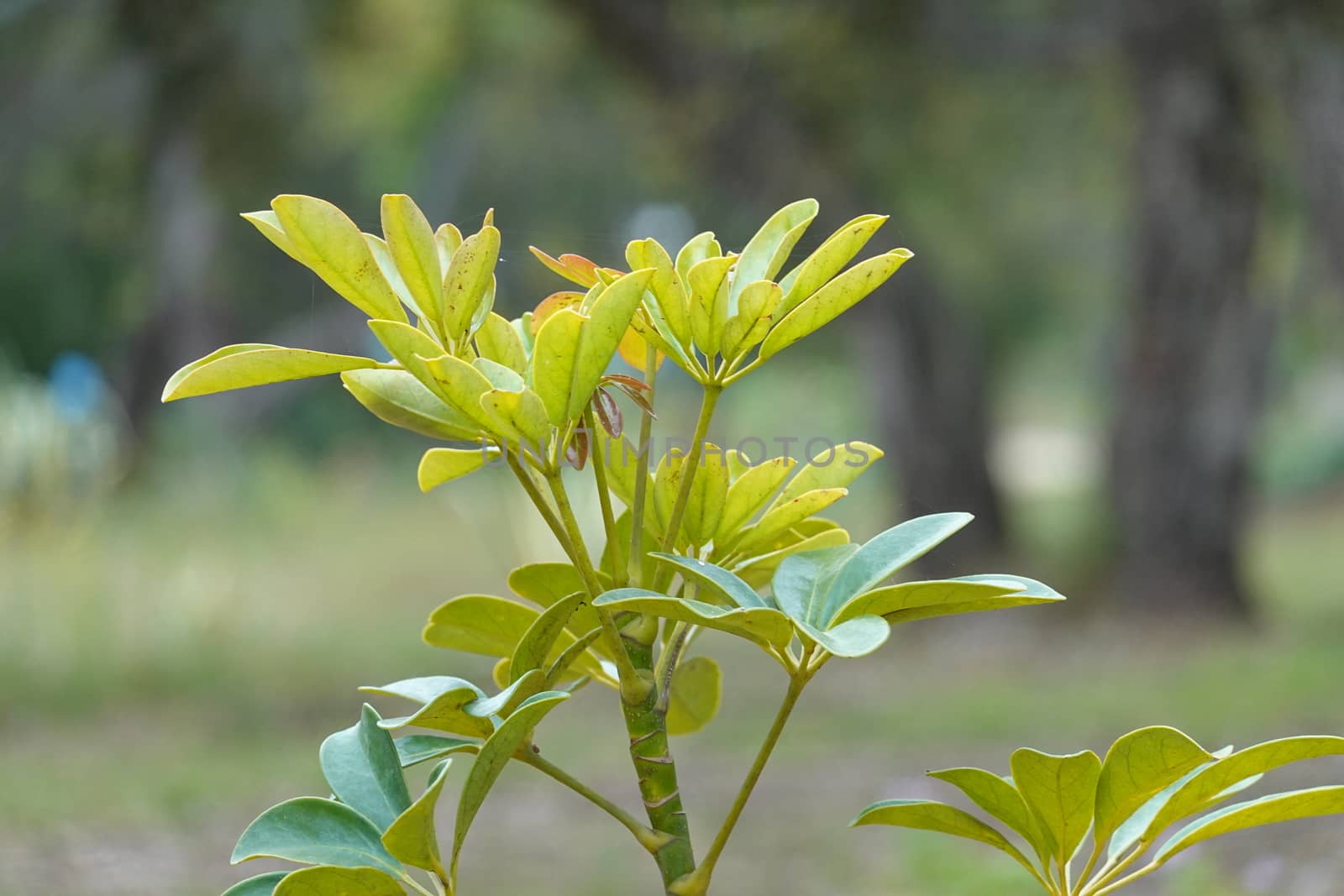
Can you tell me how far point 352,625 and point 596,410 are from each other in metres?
4.41

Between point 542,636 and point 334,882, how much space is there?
0.44 feet

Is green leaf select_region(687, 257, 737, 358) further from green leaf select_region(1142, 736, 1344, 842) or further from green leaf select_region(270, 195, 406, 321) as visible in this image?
green leaf select_region(1142, 736, 1344, 842)

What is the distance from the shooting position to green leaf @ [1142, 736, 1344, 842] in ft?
1.80

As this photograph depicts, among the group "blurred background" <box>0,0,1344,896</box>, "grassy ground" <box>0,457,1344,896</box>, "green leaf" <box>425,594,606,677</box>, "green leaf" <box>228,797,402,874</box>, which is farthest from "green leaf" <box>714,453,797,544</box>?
"grassy ground" <box>0,457,1344,896</box>

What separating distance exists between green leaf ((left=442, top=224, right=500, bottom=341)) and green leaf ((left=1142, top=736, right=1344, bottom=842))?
379 millimetres

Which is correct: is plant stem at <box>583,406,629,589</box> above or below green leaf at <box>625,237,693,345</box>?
below

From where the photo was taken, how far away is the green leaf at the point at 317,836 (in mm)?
554

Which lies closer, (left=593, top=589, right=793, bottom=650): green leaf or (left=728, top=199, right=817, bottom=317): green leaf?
(left=593, top=589, right=793, bottom=650): green leaf

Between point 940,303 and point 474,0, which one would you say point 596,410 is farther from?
point 474,0

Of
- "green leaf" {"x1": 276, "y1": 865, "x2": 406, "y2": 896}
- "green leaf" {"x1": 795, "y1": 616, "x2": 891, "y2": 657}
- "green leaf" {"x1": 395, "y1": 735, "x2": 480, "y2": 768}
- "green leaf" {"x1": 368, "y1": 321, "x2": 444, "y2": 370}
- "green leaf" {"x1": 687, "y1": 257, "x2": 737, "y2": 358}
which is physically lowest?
"green leaf" {"x1": 276, "y1": 865, "x2": 406, "y2": 896}

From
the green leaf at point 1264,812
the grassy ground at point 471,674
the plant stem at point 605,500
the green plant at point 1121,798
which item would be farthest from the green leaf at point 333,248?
the grassy ground at point 471,674

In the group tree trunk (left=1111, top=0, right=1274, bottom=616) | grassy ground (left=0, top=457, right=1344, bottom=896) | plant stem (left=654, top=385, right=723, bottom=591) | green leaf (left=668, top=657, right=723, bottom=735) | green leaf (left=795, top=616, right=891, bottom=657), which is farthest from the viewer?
tree trunk (left=1111, top=0, right=1274, bottom=616)

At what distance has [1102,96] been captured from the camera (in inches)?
229

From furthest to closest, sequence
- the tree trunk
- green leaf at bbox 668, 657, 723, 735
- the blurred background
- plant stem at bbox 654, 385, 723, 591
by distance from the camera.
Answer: the tree trunk → the blurred background → green leaf at bbox 668, 657, 723, 735 → plant stem at bbox 654, 385, 723, 591
